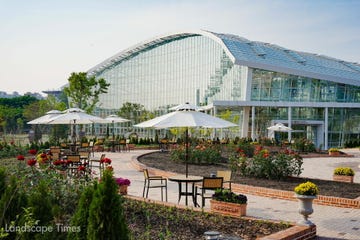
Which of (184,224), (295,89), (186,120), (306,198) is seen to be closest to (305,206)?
(306,198)

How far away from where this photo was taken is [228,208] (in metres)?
9.38

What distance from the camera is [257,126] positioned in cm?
4434

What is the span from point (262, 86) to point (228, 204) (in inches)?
1437

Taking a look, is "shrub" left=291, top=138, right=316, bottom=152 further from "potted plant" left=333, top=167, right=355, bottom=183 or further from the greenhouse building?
"potted plant" left=333, top=167, right=355, bottom=183

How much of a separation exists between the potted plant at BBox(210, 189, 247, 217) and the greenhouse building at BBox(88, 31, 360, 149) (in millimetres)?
32731

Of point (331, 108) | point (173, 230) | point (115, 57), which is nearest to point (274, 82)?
point (331, 108)

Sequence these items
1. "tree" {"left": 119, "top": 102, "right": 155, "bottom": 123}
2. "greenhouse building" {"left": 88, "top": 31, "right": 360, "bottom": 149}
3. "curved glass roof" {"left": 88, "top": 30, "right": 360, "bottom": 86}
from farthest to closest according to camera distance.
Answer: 1. "tree" {"left": 119, "top": 102, "right": 155, "bottom": 123}
2. "greenhouse building" {"left": 88, "top": 31, "right": 360, "bottom": 149}
3. "curved glass roof" {"left": 88, "top": 30, "right": 360, "bottom": 86}

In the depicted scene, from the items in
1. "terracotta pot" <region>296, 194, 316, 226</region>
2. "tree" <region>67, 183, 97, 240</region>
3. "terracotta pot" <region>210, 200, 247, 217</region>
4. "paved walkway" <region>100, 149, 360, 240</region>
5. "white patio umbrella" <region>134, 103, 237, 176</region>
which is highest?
"white patio umbrella" <region>134, 103, 237, 176</region>

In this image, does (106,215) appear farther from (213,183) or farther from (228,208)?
(213,183)

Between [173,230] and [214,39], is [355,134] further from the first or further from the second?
[173,230]

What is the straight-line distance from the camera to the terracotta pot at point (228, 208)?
363 inches

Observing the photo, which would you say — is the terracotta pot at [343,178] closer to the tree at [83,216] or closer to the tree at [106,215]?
the tree at [83,216]

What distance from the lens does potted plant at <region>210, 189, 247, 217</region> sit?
923cm


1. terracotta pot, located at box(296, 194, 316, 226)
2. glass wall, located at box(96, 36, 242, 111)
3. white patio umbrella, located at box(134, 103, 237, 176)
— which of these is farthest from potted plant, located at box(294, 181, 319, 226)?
glass wall, located at box(96, 36, 242, 111)
